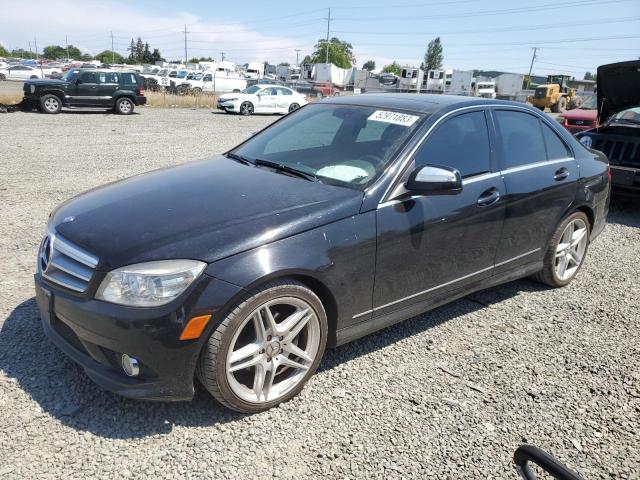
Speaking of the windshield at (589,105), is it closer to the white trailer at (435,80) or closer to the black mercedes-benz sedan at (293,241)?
the black mercedes-benz sedan at (293,241)

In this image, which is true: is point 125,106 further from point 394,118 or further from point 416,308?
point 416,308

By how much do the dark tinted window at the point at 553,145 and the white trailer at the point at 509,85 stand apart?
151 ft

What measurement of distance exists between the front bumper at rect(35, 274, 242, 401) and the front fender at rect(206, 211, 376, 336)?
0.10 m

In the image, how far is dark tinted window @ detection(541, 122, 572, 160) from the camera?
4.20 metres

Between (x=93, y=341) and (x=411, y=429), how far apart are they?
1.68 meters

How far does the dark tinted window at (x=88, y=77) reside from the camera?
60.7 feet

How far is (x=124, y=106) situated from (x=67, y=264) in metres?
19.0

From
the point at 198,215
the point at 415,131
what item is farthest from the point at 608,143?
the point at 198,215

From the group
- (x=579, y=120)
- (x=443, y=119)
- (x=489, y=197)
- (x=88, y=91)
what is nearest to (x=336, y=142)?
(x=443, y=119)

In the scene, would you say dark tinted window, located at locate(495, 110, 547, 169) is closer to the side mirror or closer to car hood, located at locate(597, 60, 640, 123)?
the side mirror

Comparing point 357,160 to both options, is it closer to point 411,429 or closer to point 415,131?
point 415,131

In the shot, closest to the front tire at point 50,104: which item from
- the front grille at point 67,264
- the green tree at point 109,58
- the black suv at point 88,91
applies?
the black suv at point 88,91

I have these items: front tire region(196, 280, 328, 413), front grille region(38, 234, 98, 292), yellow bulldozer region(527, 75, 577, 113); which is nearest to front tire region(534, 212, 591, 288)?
front tire region(196, 280, 328, 413)

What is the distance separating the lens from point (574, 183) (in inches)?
169
